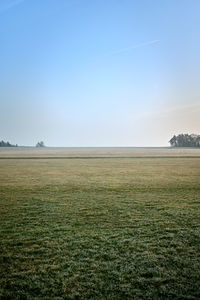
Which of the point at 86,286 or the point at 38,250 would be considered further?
the point at 38,250

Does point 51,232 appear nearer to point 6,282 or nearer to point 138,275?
point 6,282

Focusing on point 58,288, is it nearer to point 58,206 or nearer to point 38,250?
point 38,250

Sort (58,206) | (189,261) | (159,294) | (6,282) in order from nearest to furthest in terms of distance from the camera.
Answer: (159,294) < (6,282) < (189,261) < (58,206)

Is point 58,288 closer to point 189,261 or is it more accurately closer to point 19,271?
point 19,271

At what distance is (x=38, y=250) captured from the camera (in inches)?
291

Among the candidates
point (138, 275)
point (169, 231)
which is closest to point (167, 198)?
point (169, 231)

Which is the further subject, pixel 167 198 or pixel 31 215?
pixel 167 198

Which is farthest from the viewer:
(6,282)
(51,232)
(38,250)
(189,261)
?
(51,232)

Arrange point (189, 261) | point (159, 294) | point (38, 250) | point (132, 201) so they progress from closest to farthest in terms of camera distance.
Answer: point (159, 294) < point (189, 261) < point (38, 250) < point (132, 201)

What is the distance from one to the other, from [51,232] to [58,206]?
393 centimetres

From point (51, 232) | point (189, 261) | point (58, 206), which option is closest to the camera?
point (189, 261)

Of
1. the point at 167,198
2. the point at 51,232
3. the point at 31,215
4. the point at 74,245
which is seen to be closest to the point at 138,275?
the point at 74,245

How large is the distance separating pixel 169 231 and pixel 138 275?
3547 mm

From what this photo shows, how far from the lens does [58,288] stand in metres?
5.39
